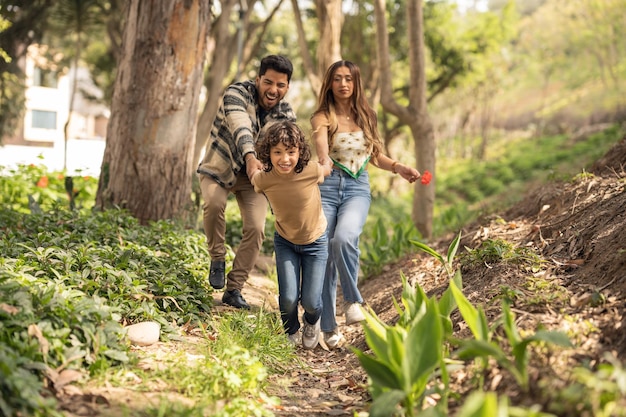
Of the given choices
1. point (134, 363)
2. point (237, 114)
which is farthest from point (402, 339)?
point (237, 114)

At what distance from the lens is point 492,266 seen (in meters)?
4.55

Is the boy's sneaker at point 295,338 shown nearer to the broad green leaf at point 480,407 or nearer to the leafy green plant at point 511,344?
the leafy green plant at point 511,344

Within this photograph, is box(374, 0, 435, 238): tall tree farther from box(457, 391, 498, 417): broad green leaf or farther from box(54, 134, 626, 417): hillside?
box(457, 391, 498, 417): broad green leaf

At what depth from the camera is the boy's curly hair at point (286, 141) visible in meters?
4.02

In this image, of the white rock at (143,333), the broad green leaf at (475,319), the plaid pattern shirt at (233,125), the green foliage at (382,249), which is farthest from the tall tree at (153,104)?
the broad green leaf at (475,319)

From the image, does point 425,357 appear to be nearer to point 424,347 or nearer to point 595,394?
point 424,347

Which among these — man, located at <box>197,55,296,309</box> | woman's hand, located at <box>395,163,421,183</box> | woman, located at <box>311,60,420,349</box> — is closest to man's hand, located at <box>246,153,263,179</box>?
man, located at <box>197,55,296,309</box>

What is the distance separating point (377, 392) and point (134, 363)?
1.27m

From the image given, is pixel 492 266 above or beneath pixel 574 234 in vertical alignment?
beneath

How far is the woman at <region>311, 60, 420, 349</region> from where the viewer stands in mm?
4594

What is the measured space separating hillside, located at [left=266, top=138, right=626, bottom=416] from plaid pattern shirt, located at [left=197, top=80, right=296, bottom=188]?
4.84ft

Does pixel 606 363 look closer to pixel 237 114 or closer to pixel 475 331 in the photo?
pixel 475 331

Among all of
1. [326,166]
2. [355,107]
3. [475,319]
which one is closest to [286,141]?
[326,166]

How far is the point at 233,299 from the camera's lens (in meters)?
4.98
